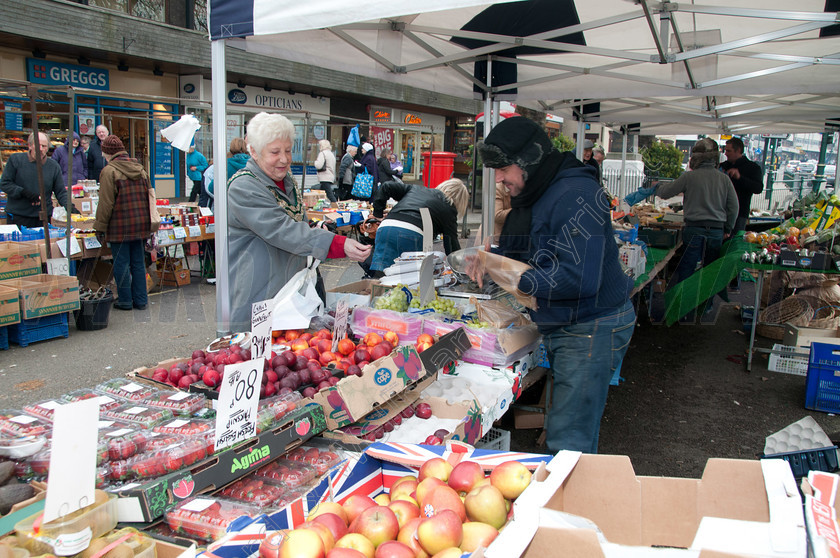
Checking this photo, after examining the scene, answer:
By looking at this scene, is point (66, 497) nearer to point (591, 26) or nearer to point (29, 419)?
point (29, 419)

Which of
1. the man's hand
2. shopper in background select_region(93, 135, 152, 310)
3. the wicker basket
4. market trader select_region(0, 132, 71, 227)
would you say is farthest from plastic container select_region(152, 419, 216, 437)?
market trader select_region(0, 132, 71, 227)

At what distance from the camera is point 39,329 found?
19.5 ft

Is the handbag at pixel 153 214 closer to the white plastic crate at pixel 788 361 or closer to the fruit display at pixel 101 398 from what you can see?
the fruit display at pixel 101 398

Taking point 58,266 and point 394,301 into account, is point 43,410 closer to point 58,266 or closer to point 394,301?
point 394,301

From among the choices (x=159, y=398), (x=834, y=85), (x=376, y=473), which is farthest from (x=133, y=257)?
(x=834, y=85)

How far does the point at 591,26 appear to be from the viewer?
424cm

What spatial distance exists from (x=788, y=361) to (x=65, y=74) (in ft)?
47.6

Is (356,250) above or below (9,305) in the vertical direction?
above

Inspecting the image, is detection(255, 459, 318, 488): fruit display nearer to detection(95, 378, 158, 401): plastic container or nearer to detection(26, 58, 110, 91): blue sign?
detection(95, 378, 158, 401): plastic container

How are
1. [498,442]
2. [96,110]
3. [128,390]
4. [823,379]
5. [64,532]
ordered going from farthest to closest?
1. [96,110]
2. [823,379]
3. [498,442]
4. [128,390]
5. [64,532]

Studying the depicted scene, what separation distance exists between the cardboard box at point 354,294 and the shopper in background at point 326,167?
9457 mm

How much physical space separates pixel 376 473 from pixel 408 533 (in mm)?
506

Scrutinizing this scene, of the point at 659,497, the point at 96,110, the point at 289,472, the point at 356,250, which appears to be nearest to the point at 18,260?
the point at 356,250

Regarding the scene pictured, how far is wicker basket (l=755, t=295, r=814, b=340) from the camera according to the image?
6.15 m
